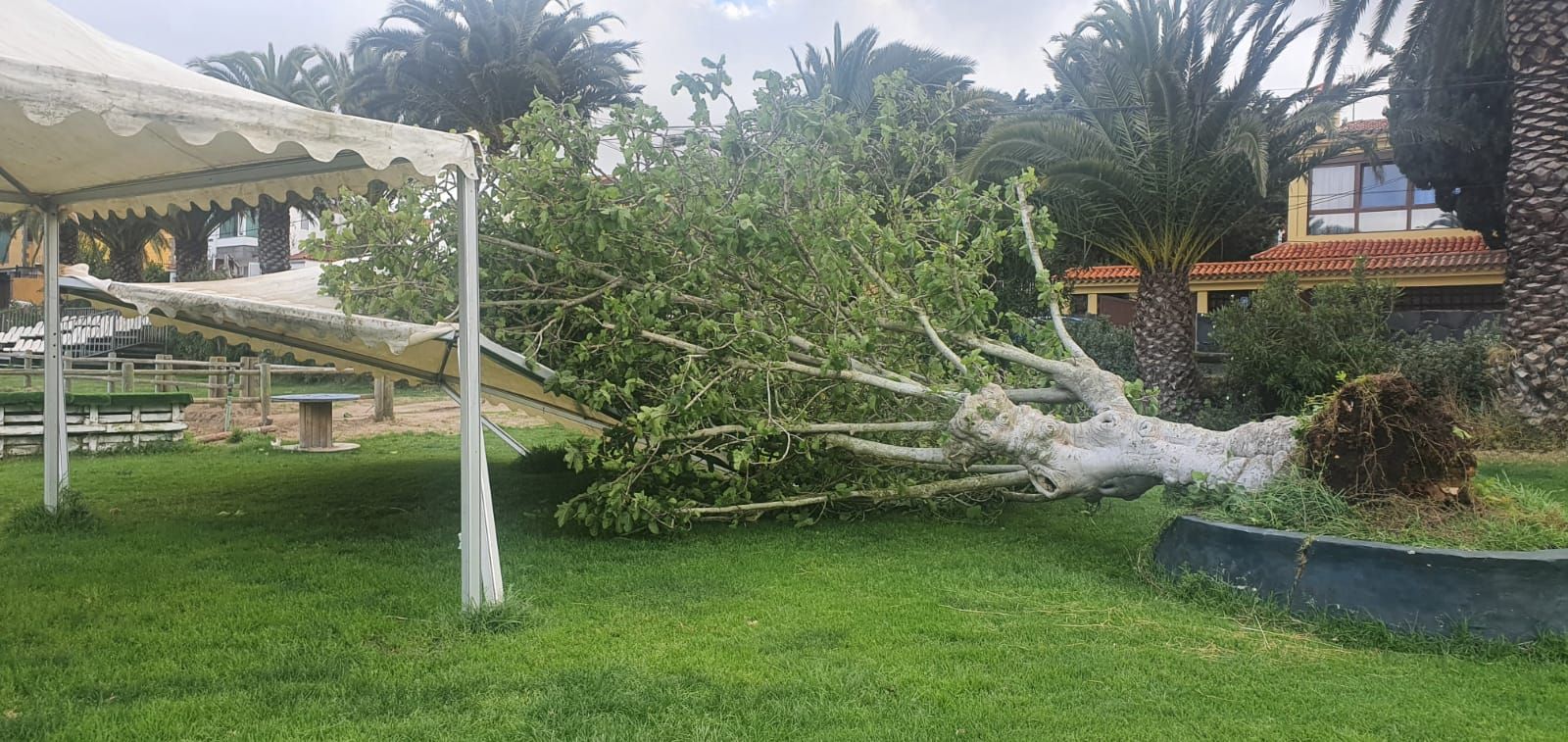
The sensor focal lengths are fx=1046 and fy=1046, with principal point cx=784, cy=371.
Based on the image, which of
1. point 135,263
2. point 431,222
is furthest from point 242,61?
point 431,222

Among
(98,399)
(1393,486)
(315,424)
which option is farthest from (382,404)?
(1393,486)

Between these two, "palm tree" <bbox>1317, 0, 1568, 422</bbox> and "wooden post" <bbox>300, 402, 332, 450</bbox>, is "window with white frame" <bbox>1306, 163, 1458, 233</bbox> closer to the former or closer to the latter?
"palm tree" <bbox>1317, 0, 1568, 422</bbox>

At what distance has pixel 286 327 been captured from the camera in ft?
17.5

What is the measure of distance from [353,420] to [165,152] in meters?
11.0

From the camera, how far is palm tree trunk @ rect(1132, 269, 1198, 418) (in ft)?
46.6

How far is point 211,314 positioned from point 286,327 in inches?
18.4

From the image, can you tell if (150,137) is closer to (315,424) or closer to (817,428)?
(817,428)

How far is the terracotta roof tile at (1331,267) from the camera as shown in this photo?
68.6 feet

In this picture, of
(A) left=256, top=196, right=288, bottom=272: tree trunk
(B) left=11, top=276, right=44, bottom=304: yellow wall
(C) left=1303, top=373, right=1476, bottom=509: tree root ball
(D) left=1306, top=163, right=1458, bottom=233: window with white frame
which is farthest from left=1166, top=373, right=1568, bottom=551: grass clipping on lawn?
(B) left=11, top=276, right=44, bottom=304: yellow wall

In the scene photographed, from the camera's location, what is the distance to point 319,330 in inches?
193

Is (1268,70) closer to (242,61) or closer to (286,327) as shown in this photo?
(286,327)

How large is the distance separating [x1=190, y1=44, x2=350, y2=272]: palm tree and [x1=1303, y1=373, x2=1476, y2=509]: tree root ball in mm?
22513

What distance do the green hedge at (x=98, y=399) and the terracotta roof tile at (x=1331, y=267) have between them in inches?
585

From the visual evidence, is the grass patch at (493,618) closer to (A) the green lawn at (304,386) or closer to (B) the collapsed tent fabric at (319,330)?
(B) the collapsed tent fabric at (319,330)
